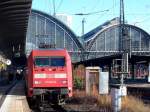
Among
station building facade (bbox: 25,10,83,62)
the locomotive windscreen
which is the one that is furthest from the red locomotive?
A: station building facade (bbox: 25,10,83,62)

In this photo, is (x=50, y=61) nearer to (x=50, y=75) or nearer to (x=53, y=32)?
(x=50, y=75)

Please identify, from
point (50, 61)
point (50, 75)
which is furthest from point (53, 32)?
point (50, 75)

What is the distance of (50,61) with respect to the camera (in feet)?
102

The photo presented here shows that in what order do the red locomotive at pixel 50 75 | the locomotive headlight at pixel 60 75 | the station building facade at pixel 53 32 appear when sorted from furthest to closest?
the station building facade at pixel 53 32 < the locomotive headlight at pixel 60 75 < the red locomotive at pixel 50 75

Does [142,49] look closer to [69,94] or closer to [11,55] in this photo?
[11,55]

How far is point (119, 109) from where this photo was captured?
2222 centimetres

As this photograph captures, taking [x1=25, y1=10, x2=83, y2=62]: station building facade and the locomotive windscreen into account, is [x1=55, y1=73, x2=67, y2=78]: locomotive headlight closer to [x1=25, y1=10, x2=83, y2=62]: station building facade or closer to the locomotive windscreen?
the locomotive windscreen

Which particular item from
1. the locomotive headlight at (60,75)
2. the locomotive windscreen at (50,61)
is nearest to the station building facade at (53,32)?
the locomotive windscreen at (50,61)

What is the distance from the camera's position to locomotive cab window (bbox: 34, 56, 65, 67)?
3100cm

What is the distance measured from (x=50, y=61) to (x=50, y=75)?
34.8 inches

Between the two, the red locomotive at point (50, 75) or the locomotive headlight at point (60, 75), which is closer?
the red locomotive at point (50, 75)

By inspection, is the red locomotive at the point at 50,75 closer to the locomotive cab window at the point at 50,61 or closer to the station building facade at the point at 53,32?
the locomotive cab window at the point at 50,61

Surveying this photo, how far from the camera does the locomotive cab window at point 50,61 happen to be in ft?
102

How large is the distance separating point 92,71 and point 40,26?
100m
